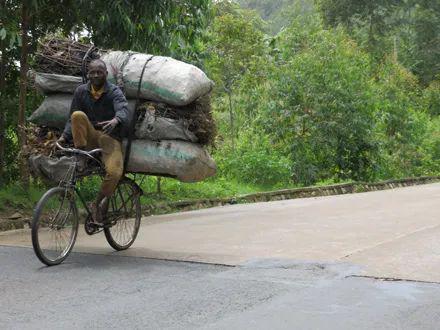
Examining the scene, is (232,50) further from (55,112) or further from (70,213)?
(70,213)

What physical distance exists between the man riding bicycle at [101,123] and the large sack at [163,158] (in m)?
0.33

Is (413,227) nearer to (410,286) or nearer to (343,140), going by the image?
(410,286)

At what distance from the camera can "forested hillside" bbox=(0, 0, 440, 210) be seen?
10977 mm

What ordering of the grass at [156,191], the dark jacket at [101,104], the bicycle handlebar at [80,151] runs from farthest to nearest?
the grass at [156,191], the dark jacket at [101,104], the bicycle handlebar at [80,151]

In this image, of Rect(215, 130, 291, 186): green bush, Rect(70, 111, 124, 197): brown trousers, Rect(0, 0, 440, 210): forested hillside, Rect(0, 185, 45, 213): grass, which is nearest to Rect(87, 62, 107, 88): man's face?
Rect(70, 111, 124, 197): brown trousers

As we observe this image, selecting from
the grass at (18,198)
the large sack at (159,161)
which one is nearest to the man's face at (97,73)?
the large sack at (159,161)

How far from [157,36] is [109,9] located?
4.03 ft

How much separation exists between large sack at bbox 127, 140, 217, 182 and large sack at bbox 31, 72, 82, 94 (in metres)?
1.17

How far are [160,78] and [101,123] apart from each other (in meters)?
0.84

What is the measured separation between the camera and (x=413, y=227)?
9477 millimetres

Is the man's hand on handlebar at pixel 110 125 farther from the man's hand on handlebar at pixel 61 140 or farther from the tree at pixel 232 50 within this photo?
the tree at pixel 232 50

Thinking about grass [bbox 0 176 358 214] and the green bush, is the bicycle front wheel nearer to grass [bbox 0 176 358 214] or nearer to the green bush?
grass [bbox 0 176 358 214]

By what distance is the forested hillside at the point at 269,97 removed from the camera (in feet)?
36.0

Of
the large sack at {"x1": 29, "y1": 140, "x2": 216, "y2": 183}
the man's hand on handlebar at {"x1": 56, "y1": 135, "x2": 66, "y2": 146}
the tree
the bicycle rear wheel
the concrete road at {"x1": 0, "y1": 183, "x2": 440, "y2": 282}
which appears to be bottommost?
the concrete road at {"x1": 0, "y1": 183, "x2": 440, "y2": 282}
